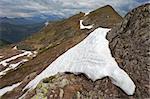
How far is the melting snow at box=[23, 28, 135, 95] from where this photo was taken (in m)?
28.8

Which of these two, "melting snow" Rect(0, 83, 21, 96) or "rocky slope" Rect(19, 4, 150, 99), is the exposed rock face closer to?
"rocky slope" Rect(19, 4, 150, 99)

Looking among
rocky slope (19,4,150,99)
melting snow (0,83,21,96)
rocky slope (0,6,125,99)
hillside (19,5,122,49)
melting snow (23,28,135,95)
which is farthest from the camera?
hillside (19,5,122,49)

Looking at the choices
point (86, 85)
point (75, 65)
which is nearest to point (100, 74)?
point (86, 85)

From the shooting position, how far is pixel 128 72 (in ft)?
97.0

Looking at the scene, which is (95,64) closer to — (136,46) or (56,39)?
(136,46)

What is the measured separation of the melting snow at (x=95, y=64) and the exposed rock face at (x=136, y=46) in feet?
2.29

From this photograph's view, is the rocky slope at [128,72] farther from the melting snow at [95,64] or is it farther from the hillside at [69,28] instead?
the hillside at [69,28]

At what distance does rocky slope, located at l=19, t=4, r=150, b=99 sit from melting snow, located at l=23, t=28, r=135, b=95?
0.55 meters

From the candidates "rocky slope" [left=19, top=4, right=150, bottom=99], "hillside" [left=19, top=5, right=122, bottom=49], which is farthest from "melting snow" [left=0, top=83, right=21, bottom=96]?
"hillside" [left=19, top=5, right=122, bottom=49]

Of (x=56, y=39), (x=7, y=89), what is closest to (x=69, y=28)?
(x=56, y=39)

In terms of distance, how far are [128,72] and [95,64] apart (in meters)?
3.57

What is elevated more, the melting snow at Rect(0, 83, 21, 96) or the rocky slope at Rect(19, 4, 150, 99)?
the rocky slope at Rect(19, 4, 150, 99)

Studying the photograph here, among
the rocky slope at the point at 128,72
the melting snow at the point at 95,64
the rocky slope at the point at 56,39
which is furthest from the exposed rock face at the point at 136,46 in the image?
the rocky slope at the point at 56,39

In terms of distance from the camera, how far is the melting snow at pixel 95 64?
28828 millimetres
